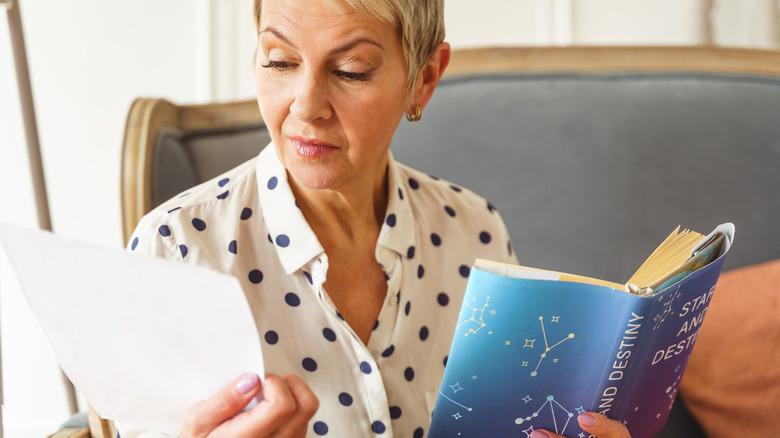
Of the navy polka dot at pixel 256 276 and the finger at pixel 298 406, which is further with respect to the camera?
the navy polka dot at pixel 256 276

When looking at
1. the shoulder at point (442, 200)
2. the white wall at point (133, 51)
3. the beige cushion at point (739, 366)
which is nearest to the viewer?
the shoulder at point (442, 200)

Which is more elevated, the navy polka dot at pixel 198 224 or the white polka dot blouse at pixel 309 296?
the navy polka dot at pixel 198 224

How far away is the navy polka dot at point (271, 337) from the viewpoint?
0.91 m

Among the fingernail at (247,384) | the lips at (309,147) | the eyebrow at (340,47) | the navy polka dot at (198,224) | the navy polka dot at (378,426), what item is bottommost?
the navy polka dot at (378,426)

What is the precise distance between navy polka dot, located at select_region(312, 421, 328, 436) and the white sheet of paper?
270 mm

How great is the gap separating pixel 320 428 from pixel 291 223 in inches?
11.0

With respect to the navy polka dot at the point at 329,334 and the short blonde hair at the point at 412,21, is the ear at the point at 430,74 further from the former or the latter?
the navy polka dot at the point at 329,334

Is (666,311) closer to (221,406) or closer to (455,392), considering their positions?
(455,392)

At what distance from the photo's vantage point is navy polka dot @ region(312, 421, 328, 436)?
2.99ft

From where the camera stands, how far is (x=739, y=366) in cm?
135

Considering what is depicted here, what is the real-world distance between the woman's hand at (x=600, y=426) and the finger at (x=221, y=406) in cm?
37

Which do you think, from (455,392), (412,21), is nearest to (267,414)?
(455,392)

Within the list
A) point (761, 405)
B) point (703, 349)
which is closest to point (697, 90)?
point (703, 349)

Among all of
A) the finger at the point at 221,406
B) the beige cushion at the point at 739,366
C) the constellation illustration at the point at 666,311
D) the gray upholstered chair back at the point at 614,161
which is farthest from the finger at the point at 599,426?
the gray upholstered chair back at the point at 614,161
